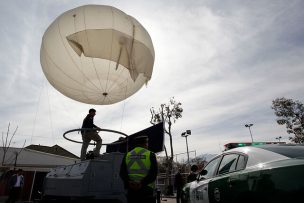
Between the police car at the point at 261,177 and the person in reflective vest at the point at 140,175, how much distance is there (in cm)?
102

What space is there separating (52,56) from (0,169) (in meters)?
18.8

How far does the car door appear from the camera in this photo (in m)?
4.20

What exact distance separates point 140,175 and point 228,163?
144 cm

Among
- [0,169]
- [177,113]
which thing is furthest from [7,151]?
[177,113]

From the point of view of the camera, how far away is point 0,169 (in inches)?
866

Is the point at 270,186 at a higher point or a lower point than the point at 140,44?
lower

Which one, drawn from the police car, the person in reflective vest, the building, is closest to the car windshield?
the police car

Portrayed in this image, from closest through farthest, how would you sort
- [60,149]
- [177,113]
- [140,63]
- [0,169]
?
[140,63] → [0,169] → [177,113] → [60,149]

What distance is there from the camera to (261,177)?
101 inches

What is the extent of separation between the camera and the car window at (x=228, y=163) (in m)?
3.57

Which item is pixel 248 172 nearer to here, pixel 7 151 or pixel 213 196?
pixel 213 196

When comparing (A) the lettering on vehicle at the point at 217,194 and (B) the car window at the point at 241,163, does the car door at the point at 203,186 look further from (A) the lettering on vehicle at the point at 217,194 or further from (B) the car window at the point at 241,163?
(B) the car window at the point at 241,163

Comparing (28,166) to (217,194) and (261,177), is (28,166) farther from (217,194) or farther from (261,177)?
(261,177)

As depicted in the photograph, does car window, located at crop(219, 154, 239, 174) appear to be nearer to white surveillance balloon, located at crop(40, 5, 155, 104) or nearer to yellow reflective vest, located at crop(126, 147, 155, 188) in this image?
yellow reflective vest, located at crop(126, 147, 155, 188)
